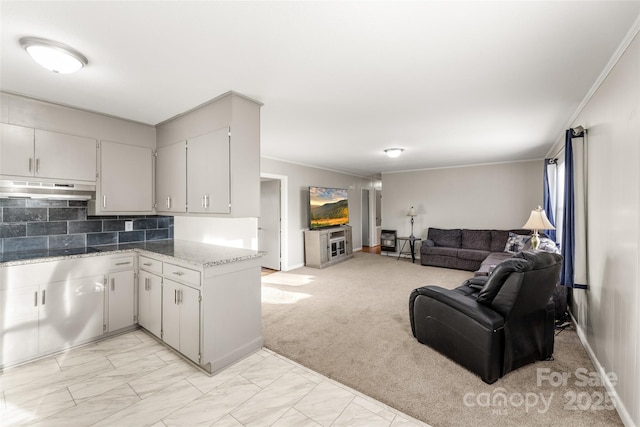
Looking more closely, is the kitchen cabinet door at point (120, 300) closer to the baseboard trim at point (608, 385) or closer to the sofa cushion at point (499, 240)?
the baseboard trim at point (608, 385)

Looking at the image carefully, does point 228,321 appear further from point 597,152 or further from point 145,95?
point 597,152

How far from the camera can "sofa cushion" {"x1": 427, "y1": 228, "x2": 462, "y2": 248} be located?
6.57 metres

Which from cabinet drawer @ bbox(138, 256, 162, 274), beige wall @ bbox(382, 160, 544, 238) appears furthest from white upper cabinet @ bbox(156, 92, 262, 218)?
beige wall @ bbox(382, 160, 544, 238)

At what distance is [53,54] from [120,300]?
2.36 metres

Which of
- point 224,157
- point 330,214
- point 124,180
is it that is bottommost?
point 330,214

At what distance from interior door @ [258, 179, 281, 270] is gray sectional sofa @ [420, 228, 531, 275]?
134 inches

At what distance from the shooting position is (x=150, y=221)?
372cm

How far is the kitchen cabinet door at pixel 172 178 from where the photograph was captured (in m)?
3.11

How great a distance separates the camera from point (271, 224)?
6.11 m

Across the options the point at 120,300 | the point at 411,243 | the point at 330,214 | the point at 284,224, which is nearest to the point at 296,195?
the point at 284,224

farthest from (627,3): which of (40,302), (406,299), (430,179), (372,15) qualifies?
(430,179)

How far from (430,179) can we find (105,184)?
6868mm

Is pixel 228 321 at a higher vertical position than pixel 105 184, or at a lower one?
lower

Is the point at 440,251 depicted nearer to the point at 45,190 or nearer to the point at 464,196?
the point at 464,196
